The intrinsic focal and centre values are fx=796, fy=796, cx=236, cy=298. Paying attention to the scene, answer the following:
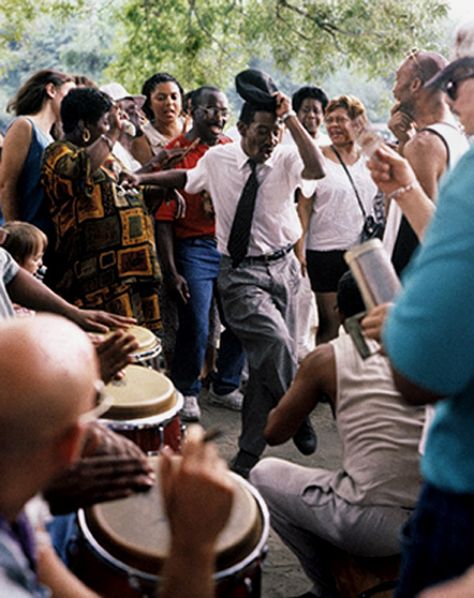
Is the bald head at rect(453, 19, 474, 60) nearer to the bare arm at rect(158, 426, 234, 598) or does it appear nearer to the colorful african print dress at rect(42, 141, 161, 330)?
the bare arm at rect(158, 426, 234, 598)

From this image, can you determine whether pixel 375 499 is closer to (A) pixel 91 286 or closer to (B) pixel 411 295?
(B) pixel 411 295

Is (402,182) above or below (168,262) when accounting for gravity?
above

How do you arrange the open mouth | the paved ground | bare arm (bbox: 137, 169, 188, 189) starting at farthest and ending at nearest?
the open mouth, bare arm (bbox: 137, 169, 188, 189), the paved ground

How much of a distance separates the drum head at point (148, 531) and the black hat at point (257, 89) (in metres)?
2.54

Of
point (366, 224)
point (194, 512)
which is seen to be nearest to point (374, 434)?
point (194, 512)

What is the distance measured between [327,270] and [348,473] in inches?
99.4

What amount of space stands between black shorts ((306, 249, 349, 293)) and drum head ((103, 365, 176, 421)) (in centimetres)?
222

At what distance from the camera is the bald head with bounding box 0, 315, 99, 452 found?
1.06 m

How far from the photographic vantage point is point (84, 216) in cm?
374

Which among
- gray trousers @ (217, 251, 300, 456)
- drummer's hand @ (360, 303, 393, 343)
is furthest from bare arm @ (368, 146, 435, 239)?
gray trousers @ (217, 251, 300, 456)

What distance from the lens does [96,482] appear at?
Answer: 1.65 m

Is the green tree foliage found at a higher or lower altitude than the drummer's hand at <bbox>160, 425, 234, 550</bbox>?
lower

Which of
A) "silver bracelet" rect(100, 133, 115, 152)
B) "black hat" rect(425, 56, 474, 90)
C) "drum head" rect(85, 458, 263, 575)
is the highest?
"black hat" rect(425, 56, 474, 90)

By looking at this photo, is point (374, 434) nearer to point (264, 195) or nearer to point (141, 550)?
point (141, 550)
